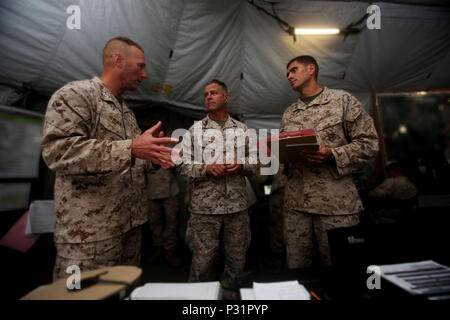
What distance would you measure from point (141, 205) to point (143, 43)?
179 cm

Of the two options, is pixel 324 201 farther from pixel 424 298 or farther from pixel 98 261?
pixel 98 261

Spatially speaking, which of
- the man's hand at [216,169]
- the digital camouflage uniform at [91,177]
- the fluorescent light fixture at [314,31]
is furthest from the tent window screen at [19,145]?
the fluorescent light fixture at [314,31]

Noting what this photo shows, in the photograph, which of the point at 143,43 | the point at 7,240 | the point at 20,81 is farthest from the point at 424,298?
the point at 20,81

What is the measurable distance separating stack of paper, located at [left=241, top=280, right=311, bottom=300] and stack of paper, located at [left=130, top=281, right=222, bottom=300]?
0.10 meters

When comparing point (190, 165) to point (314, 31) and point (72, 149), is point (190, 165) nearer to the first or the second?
point (72, 149)

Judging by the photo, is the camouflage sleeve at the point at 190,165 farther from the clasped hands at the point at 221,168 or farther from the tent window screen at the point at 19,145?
the tent window screen at the point at 19,145

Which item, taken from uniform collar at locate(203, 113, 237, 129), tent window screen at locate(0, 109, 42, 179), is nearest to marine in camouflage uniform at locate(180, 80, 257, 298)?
uniform collar at locate(203, 113, 237, 129)

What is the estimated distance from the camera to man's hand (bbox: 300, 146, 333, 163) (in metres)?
1.28

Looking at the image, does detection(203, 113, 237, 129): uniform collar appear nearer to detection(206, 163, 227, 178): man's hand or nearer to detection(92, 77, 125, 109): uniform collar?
detection(206, 163, 227, 178): man's hand

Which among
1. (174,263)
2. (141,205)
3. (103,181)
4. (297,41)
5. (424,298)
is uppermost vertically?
(297,41)

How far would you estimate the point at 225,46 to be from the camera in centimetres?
238

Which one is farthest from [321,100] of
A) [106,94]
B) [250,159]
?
[106,94]

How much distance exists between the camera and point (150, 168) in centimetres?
134

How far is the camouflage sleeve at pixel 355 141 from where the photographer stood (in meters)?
1.32
